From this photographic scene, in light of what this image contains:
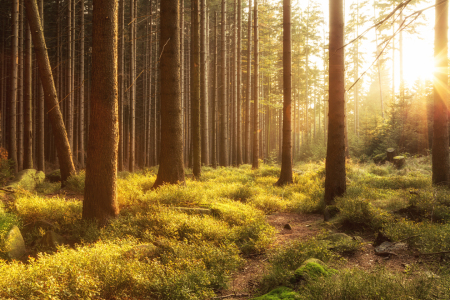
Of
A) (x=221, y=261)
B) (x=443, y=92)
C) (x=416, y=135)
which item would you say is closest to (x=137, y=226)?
(x=221, y=261)

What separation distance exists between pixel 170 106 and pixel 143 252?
528 cm

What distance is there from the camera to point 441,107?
9.28m

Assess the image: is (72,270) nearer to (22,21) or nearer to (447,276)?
(447,276)

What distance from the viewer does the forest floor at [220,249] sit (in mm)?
3215

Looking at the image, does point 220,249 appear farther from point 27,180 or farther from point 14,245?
point 27,180

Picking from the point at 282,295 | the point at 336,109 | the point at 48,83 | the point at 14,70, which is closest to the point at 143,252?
the point at 282,295

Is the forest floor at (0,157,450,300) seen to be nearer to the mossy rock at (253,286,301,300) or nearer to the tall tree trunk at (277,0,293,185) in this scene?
the mossy rock at (253,286,301,300)

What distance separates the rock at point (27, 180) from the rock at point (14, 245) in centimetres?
493

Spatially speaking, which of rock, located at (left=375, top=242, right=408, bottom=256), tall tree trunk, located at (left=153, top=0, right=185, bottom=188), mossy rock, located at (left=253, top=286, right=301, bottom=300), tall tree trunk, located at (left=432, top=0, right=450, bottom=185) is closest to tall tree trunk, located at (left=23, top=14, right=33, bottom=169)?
tall tree trunk, located at (left=153, top=0, right=185, bottom=188)

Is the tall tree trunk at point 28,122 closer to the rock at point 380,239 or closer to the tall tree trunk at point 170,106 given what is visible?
the tall tree trunk at point 170,106

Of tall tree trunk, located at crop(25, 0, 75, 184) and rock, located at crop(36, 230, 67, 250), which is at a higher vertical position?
tall tree trunk, located at crop(25, 0, 75, 184)

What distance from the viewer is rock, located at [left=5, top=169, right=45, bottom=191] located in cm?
1004

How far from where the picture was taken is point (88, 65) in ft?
84.6

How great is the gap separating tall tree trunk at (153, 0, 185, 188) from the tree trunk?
4557 millimetres
